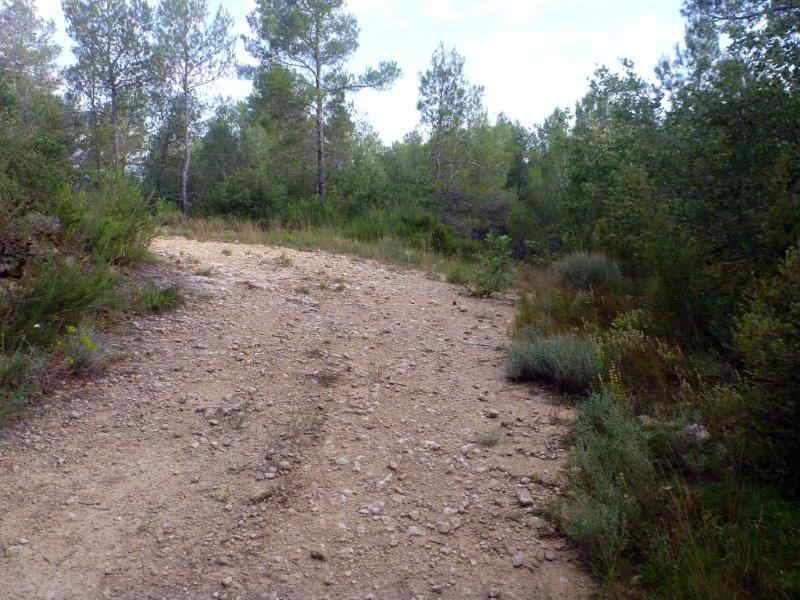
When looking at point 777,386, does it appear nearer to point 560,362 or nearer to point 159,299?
point 560,362

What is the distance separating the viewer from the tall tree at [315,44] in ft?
63.5

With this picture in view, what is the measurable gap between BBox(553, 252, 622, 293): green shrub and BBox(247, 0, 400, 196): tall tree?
12.8 metres

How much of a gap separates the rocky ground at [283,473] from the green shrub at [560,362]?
20cm

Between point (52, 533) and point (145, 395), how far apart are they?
156 centimetres

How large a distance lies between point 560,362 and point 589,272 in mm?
3977

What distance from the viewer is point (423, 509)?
333cm

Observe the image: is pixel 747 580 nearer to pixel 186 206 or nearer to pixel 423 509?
pixel 423 509

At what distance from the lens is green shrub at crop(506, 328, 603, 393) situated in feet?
Result: 15.4

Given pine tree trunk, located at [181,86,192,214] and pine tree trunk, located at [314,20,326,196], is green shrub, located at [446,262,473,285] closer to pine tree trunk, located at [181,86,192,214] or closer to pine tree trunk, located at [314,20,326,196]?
pine tree trunk, located at [314,20,326,196]

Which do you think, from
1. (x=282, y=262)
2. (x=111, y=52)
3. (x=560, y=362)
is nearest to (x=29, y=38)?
(x=111, y=52)

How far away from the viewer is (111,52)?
23.9m

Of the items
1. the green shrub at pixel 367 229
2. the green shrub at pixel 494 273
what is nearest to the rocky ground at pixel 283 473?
the green shrub at pixel 494 273

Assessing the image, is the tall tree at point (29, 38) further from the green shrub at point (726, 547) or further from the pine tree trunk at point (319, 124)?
the green shrub at point (726, 547)

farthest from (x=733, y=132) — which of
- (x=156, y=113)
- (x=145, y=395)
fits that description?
(x=156, y=113)
